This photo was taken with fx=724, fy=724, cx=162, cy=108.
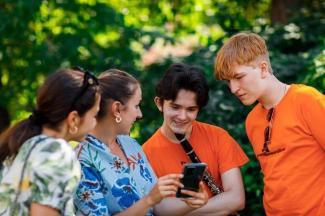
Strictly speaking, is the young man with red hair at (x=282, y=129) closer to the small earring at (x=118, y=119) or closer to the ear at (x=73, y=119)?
the small earring at (x=118, y=119)

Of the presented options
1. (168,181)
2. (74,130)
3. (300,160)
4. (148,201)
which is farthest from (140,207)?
(300,160)

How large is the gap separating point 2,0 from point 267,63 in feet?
18.2

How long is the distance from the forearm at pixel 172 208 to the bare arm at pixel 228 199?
13cm

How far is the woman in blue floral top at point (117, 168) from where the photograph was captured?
3600 millimetres

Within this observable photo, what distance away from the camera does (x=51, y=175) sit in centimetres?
309

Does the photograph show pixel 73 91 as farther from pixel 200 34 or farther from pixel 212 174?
pixel 200 34

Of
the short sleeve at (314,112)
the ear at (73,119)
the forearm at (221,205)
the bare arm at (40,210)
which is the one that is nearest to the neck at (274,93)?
the short sleeve at (314,112)

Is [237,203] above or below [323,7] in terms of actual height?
below

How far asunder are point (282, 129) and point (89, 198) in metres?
1.21

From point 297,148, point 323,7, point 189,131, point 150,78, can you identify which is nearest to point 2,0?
point 150,78

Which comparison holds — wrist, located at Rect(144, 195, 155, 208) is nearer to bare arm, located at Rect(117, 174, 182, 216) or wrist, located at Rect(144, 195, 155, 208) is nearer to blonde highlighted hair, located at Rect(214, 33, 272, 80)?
bare arm, located at Rect(117, 174, 182, 216)

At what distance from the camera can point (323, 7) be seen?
29.9ft

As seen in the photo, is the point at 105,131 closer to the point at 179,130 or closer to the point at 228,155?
the point at 179,130

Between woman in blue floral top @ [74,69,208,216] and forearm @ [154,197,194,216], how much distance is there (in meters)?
0.07
